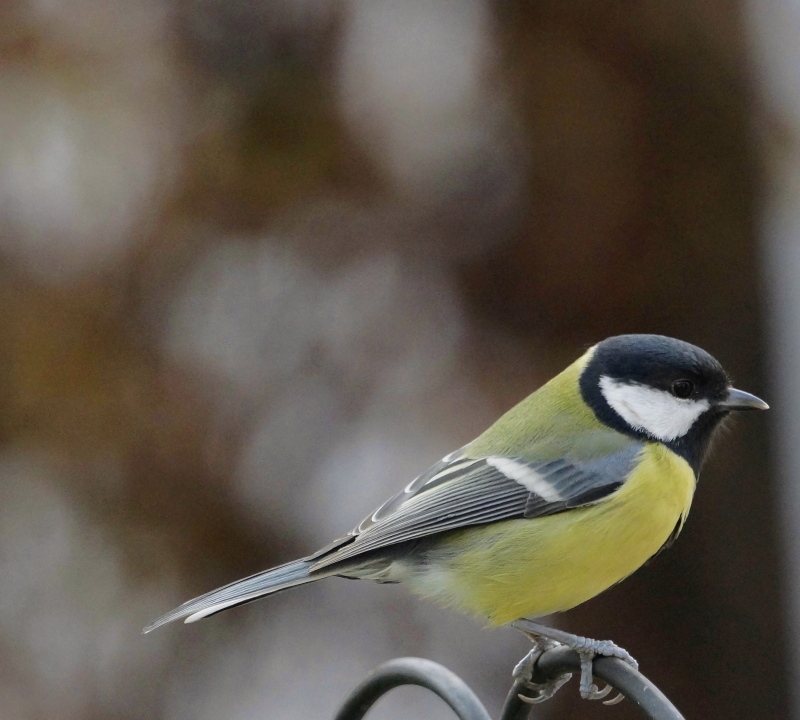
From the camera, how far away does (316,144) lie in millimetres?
2943

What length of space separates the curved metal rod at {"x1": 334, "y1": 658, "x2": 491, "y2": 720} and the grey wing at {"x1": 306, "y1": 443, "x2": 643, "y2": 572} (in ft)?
1.09

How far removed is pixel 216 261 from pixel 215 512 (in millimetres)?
704

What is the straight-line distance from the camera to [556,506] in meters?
2.09

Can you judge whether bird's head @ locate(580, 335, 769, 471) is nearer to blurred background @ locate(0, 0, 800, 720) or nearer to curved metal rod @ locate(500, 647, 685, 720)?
curved metal rod @ locate(500, 647, 685, 720)

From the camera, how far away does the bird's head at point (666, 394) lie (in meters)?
2.10

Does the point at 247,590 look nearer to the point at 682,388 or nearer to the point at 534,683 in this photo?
the point at 534,683

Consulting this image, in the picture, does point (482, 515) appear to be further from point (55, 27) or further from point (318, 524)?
point (55, 27)

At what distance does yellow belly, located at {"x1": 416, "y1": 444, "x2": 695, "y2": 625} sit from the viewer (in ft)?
6.56

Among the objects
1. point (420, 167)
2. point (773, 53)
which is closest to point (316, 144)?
point (420, 167)

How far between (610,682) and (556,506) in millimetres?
483

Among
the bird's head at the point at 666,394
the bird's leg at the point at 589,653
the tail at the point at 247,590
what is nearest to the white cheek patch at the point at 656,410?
the bird's head at the point at 666,394

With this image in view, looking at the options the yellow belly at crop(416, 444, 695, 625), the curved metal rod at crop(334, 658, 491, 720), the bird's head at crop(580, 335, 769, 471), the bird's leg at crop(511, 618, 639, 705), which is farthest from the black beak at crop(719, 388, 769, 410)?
the curved metal rod at crop(334, 658, 491, 720)

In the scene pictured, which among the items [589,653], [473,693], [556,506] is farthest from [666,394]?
[473,693]

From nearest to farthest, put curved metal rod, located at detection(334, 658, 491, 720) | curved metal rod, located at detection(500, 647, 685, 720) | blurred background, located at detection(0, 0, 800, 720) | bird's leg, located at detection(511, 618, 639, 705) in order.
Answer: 1. curved metal rod, located at detection(500, 647, 685, 720)
2. curved metal rod, located at detection(334, 658, 491, 720)
3. bird's leg, located at detection(511, 618, 639, 705)
4. blurred background, located at detection(0, 0, 800, 720)
